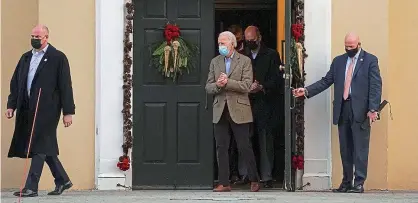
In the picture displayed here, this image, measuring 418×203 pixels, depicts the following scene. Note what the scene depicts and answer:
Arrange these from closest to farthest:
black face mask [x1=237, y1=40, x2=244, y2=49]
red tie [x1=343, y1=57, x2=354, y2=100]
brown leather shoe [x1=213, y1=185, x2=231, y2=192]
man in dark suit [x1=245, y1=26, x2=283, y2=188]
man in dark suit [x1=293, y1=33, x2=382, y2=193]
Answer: man in dark suit [x1=293, y1=33, x2=382, y2=193]
red tie [x1=343, y1=57, x2=354, y2=100]
brown leather shoe [x1=213, y1=185, x2=231, y2=192]
man in dark suit [x1=245, y1=26, x2=283, y2=188]
black face mask [x1=237, y1=40, x2=244, y2=49]

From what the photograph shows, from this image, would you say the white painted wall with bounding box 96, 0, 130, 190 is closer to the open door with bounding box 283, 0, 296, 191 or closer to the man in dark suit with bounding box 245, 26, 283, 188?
the man in dark suit with bounding box 245, 26, 283, 188

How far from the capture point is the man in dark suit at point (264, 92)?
41.6 feet

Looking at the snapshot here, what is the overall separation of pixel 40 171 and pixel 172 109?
6.72 ft

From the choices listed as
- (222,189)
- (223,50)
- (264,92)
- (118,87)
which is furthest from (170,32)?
(222,189)

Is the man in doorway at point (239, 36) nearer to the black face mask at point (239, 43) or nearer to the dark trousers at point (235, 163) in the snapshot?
the black face mask at point (239, 43)

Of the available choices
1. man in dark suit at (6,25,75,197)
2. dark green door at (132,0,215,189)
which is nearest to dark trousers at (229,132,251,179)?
dark green door at (132,0,215,189)

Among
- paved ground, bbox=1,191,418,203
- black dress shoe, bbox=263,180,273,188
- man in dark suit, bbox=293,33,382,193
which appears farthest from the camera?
black dress shoe, bbox=263,180,273,188

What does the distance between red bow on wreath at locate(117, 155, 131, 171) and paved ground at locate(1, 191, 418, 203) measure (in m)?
0.32

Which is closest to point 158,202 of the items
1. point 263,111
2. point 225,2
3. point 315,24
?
point 263,111

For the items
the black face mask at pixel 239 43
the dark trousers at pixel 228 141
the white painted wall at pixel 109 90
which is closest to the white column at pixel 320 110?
the dark trousers at pixel 228 141

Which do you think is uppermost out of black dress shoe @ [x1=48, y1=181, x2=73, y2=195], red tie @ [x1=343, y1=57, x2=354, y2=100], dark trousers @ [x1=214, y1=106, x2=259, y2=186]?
red tie @ [x1=343, y1=57, x2=354, y2=100]

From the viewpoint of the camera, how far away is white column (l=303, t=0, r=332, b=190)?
12.4 m

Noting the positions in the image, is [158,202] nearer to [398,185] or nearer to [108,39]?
[108,39]

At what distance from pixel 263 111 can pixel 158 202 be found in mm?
2254
